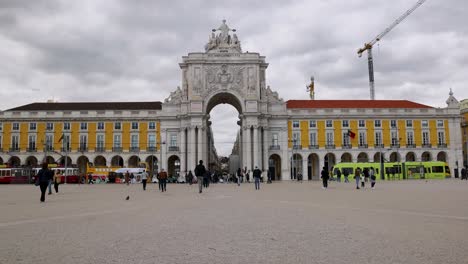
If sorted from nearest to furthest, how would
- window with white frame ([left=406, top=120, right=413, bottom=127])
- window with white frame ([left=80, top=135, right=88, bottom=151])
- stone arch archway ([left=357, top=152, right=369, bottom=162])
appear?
window with white frame ([left=80, top=135, right=88, bottom=151])
stone arch archway ([left=357, top=152, right=369, bottom=162])
window with white frame ([left=406, top=120, right=413, bottom=127])

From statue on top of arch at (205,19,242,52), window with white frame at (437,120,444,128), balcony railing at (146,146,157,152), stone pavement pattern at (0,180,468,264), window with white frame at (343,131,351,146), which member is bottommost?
stone pavement pattern at (0,180,468,264)

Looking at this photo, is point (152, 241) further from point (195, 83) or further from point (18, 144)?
point (18, 144)

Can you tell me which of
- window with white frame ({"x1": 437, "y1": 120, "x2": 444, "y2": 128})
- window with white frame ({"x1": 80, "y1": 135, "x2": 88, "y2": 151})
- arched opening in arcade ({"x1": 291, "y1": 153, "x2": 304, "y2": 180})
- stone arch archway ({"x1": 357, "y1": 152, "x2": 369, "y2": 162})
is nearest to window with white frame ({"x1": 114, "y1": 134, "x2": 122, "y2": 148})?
window with white frame ({"x1": 80, "y1": 135, "x2": 88, "y2": 151})

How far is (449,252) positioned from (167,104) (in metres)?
64.5

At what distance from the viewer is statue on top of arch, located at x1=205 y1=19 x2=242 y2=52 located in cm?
6875

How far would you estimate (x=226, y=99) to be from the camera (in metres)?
70.5

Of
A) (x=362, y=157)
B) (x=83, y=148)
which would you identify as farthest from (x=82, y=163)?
(x=362, y=157)

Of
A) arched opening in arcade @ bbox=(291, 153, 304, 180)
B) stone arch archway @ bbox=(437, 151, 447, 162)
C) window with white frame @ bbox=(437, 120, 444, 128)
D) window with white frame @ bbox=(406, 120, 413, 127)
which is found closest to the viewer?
arched opening in arcade @ bbox=(291, 153, 304, 180)

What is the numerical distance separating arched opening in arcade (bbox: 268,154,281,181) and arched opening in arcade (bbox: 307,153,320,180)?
5.22 meters

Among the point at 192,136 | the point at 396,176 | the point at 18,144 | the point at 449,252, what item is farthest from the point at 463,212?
the point at 18,144

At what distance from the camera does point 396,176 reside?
5844 centimetres

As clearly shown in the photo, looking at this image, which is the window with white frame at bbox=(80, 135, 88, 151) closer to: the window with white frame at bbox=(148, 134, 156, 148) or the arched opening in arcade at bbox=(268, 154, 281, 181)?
the window with white frame at bbox=(148, 134, 156, 148)

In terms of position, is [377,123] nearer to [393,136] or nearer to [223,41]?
[393,136]

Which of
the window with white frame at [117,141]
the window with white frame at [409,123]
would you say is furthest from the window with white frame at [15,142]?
the window with white frame at [409,123]
